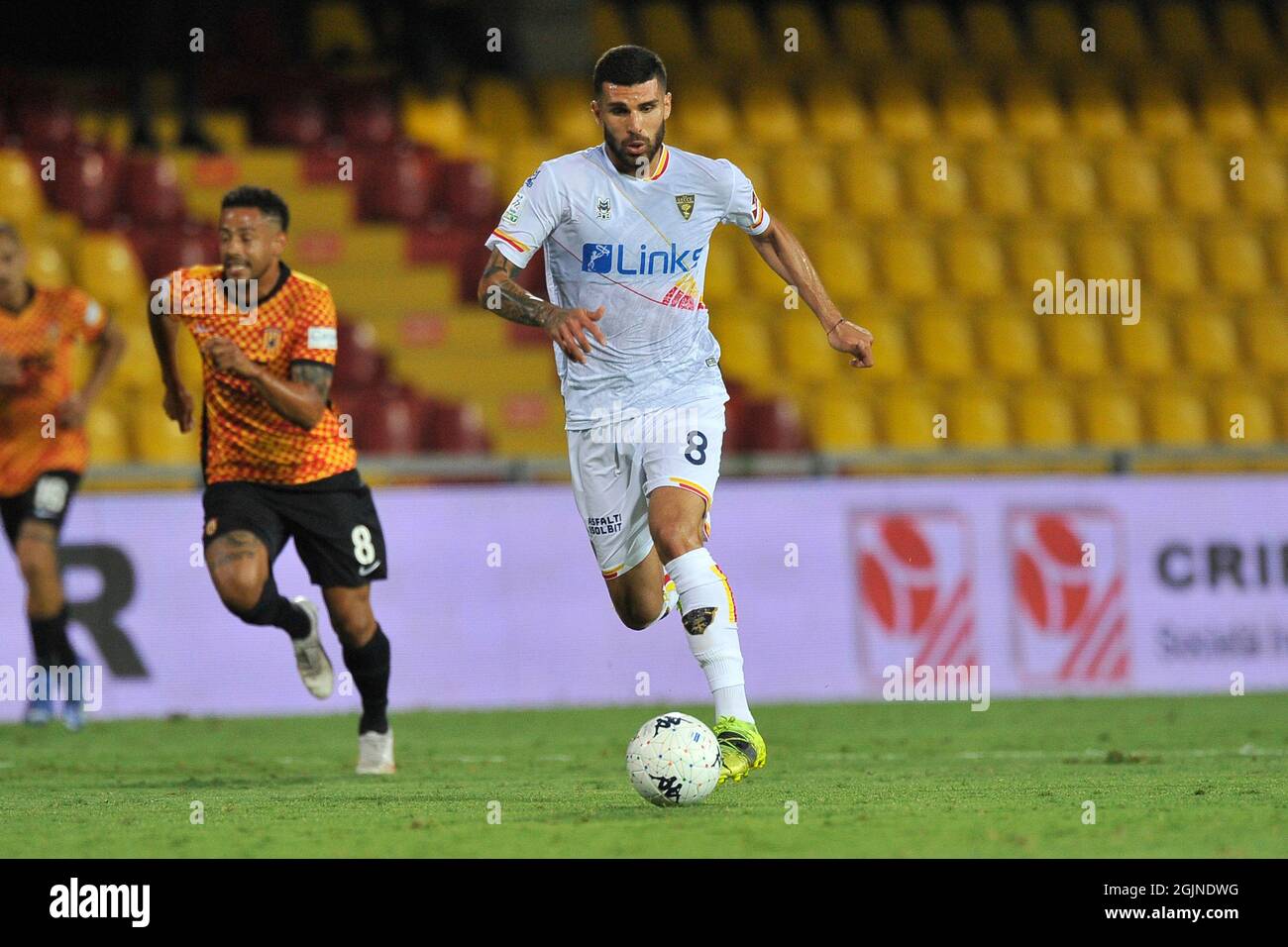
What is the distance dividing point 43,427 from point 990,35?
10.7 meters

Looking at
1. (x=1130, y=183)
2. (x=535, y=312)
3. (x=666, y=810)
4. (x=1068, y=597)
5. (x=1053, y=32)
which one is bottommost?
(x=666, y=810)

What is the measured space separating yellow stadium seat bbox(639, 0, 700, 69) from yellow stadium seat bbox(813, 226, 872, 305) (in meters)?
2.41

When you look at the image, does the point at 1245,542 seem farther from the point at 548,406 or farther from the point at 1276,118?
the point at 1276,118

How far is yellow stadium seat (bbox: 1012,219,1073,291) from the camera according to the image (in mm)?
16312

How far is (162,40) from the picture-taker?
58.6 ft

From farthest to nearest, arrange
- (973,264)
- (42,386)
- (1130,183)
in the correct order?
(1130,183), (973,264), (42,386)

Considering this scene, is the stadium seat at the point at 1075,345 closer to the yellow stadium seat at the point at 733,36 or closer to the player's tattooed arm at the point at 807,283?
the yellow stadium seat at the point at 733,36

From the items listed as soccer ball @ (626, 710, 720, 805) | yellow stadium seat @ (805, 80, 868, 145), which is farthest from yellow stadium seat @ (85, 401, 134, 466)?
soccer ball @ (626, 710, 720, 805)

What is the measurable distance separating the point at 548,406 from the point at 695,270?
23.4ft

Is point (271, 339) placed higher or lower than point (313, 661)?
higher

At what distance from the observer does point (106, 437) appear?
12969mm

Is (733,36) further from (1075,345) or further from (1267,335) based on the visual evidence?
(1267,335)

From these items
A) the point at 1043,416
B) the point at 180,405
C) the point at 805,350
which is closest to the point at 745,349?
the point at 805,350
